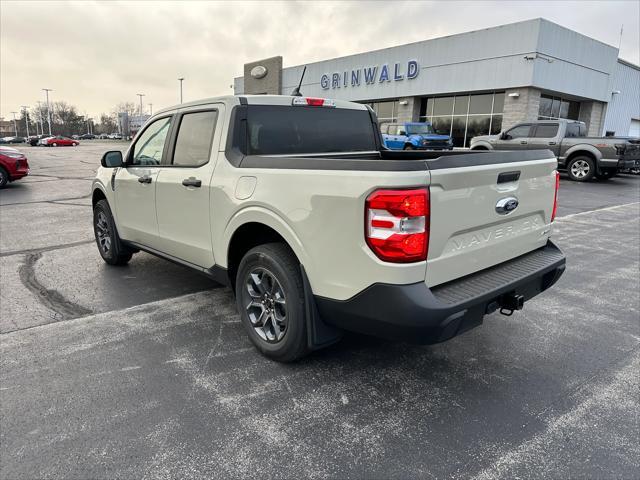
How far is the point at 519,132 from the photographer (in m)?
16.6

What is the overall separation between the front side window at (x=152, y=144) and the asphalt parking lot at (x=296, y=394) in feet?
4.46

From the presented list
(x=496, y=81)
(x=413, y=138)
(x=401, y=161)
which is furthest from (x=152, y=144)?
(x=496, y=81)

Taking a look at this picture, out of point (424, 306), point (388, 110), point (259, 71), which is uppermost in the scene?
point (259, 71)

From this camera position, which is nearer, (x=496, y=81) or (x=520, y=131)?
(x=520, y=131)

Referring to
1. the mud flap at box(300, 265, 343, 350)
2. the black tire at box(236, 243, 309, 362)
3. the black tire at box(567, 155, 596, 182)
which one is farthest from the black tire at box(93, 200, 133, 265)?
the black tire at box(567, 155, 596, 182)

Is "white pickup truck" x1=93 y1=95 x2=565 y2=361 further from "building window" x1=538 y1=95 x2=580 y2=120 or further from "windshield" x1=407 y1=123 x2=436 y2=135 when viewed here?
"building window" x1=538 y1=95 x2=580 y2=120

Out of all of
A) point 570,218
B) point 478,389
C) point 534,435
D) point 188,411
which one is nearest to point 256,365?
point 188,411

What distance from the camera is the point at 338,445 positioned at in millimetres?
2451

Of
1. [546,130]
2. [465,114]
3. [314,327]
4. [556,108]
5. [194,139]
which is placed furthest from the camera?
[465,114]

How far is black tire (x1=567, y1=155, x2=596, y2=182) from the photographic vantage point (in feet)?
50.5

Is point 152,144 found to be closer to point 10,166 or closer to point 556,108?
point 10,166

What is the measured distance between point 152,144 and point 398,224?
314cm

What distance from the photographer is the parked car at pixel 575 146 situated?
14.6 m

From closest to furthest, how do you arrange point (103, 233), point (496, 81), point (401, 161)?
point (401, 161) < point (103, 233) < point (496, 81)
